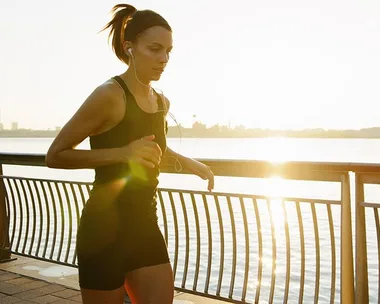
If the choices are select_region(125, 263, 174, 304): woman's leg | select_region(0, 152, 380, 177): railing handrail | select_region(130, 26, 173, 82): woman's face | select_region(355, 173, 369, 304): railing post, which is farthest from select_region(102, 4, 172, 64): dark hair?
select_region(355, 173, 369, 304): railing post

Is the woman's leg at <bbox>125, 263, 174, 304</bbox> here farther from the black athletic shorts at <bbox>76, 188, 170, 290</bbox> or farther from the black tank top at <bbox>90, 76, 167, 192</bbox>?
the black tank top at <bbox>90, 76, 167, 192</bbox>

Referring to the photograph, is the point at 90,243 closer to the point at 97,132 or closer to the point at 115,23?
the point at 97,132

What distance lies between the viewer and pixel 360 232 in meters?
3.38

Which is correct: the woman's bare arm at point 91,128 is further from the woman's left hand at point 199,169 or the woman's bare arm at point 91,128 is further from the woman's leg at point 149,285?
the woman's left hand at point 199,169

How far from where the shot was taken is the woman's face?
7.33ft

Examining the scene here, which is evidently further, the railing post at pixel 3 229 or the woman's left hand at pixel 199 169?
the railing post at pixel 3 229

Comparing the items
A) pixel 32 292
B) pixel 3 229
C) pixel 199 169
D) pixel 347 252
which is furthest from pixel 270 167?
pixel 3 229

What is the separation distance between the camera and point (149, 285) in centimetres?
224

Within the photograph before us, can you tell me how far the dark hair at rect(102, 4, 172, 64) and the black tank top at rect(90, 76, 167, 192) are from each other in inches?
8.1

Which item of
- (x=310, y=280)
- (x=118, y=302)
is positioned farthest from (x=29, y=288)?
(x=310, y=280)

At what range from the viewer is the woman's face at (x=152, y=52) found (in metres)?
2.23

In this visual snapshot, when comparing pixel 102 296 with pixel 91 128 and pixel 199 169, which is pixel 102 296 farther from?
pixel 199 169

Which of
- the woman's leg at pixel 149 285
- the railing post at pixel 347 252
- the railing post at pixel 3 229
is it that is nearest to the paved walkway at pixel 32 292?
the railing post at pixel 3 229

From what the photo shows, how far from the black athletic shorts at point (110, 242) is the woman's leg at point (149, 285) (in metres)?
0.04
